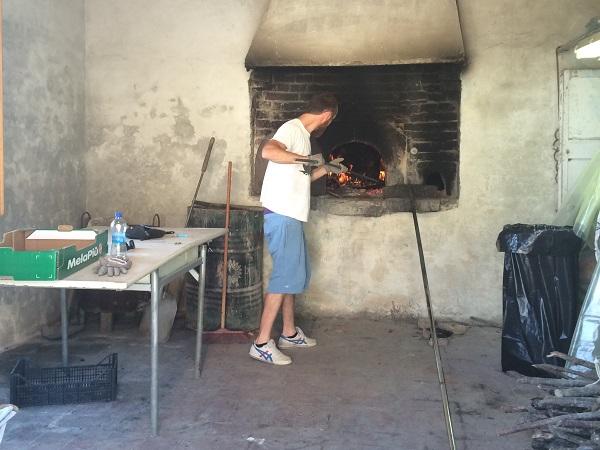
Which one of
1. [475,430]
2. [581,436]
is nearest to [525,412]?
[475,430]

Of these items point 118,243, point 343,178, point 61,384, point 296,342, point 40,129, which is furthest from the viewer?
point 343,178

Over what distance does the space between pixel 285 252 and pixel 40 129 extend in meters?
2.00

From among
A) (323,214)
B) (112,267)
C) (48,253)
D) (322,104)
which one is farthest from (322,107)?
(48,253)

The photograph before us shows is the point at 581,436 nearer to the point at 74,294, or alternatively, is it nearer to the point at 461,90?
the point at 461,90

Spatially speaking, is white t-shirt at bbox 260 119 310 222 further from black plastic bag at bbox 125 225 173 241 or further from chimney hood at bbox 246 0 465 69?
chimney hood at bbox 246 0 465 69

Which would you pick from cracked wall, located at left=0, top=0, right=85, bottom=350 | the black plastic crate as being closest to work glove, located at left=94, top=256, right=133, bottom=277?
the black plastic crate

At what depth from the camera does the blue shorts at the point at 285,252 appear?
380 cm

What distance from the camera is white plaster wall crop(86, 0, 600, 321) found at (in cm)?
454

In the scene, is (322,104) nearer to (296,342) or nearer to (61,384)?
(296,342)

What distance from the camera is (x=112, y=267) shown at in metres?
2.43

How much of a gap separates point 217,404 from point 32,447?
2.99 feet

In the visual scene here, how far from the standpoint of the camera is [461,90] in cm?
460

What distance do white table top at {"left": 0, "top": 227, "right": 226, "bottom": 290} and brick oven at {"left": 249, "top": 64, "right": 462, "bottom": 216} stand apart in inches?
53.2

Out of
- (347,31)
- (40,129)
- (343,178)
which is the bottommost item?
(343,178)
